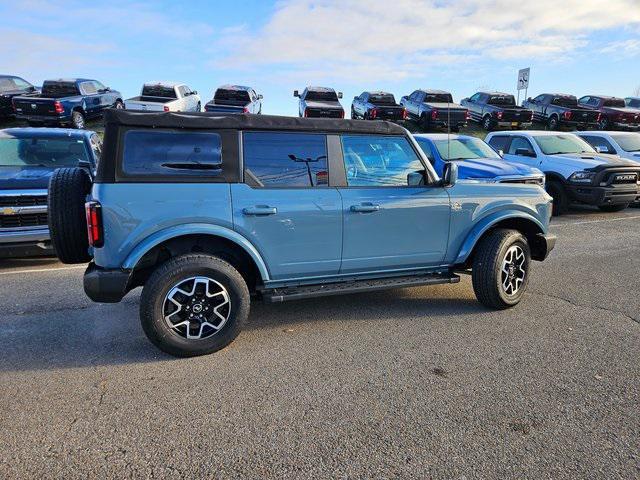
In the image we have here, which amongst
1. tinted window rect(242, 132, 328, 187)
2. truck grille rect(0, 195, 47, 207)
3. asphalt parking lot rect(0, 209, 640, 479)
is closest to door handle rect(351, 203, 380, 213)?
tinted window rect(242, 132, 328, 187)

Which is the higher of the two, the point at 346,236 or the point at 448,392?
the point at 346,236

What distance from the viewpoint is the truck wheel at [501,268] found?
4520mm

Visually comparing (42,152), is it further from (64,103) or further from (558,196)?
(64,103)

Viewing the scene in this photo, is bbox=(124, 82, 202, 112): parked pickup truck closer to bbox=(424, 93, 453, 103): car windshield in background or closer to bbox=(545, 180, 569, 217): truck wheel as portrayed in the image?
bbox=(424, 93, 453, 103): car windshield in background

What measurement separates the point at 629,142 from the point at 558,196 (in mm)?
3964

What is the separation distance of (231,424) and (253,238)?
1.51 metres

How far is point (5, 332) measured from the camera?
4.16 metres

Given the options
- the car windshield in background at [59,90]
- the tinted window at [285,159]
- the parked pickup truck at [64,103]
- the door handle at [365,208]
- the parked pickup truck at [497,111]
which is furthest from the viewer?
the parked pickup truck at [497,111]

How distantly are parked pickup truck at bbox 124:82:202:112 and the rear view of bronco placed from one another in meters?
14.8

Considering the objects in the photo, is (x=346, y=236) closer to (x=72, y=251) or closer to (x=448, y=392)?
(x=448, y=392)

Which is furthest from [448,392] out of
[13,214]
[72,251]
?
[13,214]

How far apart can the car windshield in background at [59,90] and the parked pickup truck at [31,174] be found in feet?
39.1

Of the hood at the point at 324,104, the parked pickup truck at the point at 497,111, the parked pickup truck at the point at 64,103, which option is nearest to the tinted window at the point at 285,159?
the parked pickup truck at the point at 64,103

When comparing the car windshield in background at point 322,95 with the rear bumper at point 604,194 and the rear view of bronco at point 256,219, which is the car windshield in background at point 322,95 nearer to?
the rear bumper at point 604,194
